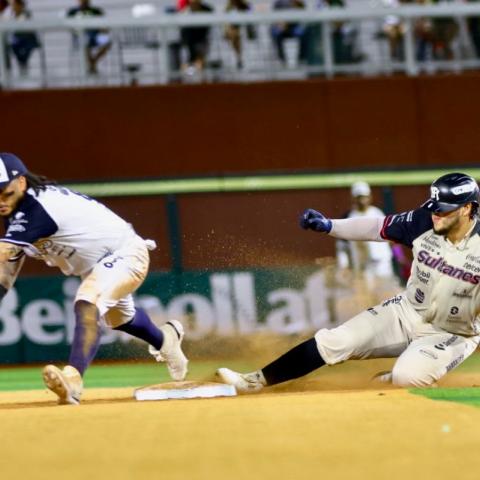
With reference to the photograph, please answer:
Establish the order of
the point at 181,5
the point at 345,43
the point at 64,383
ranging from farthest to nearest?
the point at 181,5 < the point at 345,43 < the point at 64,383

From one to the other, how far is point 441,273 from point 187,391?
6.87ft

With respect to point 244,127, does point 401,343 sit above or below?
below

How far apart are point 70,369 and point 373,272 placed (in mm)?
6384

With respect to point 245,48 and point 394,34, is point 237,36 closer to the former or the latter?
point 245,48

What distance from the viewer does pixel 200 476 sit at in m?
5.74

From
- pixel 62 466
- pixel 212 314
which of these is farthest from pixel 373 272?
pixel 62 466

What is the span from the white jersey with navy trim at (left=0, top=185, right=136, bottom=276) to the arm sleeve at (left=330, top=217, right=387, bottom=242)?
5.12 feet

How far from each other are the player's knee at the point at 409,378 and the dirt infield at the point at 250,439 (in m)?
0.57

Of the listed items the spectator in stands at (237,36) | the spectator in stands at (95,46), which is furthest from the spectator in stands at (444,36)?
the spectator in stands at (95,46)

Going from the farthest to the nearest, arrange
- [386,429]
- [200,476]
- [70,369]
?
[70,369] < [386,429] < [200,476]

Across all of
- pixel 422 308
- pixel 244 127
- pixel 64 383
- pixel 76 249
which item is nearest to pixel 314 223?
pixel 422 308

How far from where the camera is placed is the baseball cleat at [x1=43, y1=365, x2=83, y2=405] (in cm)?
813

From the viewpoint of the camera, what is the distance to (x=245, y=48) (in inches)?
685

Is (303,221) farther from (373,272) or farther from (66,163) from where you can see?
(66,163)
